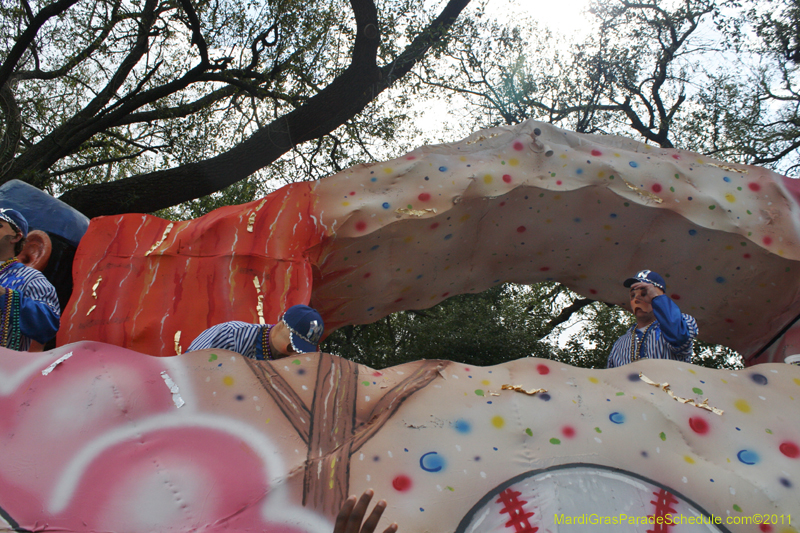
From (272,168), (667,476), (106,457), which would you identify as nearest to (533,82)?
(272,168)

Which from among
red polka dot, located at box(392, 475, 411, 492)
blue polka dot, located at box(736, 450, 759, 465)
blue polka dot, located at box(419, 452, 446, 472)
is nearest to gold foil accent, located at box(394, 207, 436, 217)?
blue polka dot, located at box(419, 452, 446, 472)

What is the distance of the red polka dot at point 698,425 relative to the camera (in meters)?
2.50

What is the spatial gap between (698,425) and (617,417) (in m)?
0.35


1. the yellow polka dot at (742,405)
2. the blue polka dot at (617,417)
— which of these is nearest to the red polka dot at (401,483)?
the blue polka dot at (617,417)

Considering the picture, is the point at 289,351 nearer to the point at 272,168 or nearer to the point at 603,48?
the point at 272,168

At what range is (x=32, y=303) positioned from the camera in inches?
115

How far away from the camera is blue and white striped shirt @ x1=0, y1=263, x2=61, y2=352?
2896 millimetres

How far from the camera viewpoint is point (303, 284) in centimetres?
390

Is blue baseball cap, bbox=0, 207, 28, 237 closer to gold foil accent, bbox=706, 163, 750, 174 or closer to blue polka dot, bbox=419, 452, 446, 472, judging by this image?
blue polka dot, bbox=419, 452, 446, 472

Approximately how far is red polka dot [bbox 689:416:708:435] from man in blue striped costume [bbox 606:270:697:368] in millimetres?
731

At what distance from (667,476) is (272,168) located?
627 centimetres

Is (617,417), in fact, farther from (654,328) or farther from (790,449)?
(654,328)

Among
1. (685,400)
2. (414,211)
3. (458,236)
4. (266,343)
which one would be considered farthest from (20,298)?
(685,400)

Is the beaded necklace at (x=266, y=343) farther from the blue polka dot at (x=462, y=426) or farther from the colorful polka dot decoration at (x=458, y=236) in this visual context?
the blue polka dot at (x=462, y=426)
